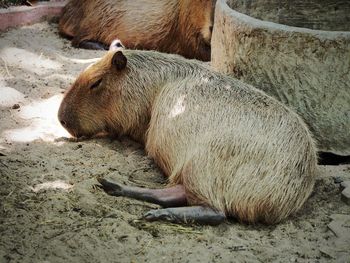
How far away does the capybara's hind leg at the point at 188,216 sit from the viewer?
3428mm

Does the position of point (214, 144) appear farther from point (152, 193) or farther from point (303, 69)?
point (303, 69)

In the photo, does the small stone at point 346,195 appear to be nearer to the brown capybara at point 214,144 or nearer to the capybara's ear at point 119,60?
the brown capybara at point 214,144

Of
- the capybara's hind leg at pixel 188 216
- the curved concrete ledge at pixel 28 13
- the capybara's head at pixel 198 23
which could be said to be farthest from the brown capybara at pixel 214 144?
the curved concrete ledge at pixel 28 13

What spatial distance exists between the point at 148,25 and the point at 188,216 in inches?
143

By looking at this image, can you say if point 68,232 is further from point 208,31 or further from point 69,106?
point 208,31

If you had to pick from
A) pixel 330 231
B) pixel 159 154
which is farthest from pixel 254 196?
pixel 159 154

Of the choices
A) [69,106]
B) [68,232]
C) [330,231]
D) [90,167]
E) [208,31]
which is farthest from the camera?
[208,31]

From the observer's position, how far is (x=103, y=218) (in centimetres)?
331

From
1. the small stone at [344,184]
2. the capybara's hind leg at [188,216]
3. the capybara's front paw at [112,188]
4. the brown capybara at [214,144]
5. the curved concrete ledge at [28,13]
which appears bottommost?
the capybara's hind leg at [188,216]

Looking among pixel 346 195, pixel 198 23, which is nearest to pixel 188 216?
pixel 346 195

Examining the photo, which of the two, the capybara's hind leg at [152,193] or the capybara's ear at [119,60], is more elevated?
the capybara's ear at [119,60]

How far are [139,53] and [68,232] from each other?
71.1 inches

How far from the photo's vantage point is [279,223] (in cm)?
357

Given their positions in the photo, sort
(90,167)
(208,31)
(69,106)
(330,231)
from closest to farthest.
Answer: (330,231) → (90,167) → (69,106) → (208,31)
